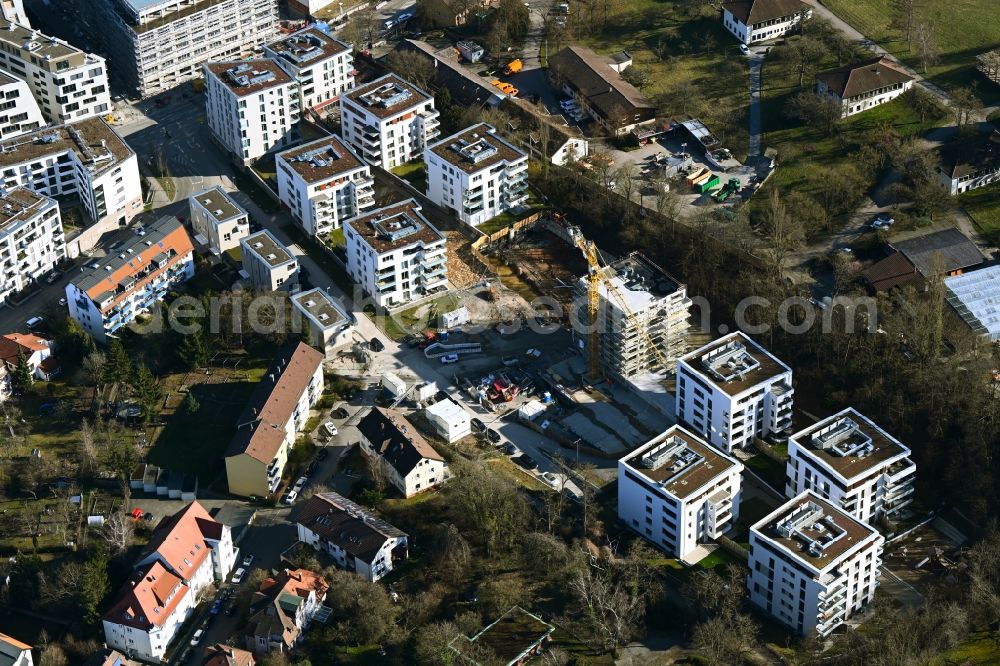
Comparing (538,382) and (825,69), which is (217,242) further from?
(825,69)

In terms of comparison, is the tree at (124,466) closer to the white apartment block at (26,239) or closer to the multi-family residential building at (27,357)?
the multi-family residential building at (27,357)

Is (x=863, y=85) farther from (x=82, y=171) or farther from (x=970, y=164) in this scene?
(x=82, y=171)

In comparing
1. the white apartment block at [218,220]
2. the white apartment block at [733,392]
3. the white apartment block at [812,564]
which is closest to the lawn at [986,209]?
the white apartment block at [733,392]

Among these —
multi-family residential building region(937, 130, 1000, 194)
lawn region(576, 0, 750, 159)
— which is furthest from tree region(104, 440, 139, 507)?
multi-family residential building region(937, 130, 1000, 194)

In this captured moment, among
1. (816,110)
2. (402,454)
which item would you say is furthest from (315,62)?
(402,454)

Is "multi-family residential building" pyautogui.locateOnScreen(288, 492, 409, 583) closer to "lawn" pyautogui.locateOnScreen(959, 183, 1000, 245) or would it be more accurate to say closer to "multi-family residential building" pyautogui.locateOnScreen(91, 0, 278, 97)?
"lawn" pyautogui.locateOnScreen(959, 183, 1000, 245)

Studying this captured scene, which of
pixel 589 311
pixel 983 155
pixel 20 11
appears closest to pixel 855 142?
pixel 983 155
